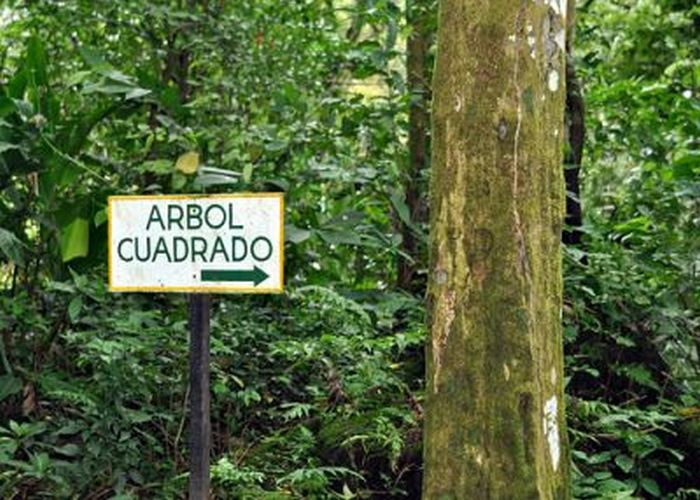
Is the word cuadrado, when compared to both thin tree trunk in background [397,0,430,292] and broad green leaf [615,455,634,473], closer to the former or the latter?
broad green leaf [615,455,634,473]

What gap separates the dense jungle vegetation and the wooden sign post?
27.2 inches

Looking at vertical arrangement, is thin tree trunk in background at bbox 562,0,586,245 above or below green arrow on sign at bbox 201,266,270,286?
above

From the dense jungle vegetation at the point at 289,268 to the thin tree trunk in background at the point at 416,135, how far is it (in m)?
0.02

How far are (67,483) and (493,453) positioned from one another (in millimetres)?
2020

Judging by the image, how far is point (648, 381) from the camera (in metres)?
4.88

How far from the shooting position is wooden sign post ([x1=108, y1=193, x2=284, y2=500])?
3.14 m

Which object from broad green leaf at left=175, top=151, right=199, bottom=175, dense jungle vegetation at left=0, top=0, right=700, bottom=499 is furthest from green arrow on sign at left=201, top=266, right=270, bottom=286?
broad green leaf at left=175, top=151, right=199, bottom=175

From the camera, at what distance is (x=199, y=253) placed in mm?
3234

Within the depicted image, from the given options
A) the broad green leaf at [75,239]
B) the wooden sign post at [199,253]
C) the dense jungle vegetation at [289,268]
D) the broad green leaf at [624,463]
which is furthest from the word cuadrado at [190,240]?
the broad green leaf at [624,463]

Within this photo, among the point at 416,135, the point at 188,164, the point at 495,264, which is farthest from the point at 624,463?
the point at 416,135

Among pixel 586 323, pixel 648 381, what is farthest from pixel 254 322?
pixel 648 381

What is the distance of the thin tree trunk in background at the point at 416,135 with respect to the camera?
607cm

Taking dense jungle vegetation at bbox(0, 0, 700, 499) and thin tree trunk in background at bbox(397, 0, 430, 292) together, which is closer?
dense jungle vegetation at bbox(0, 0, 700, 499)

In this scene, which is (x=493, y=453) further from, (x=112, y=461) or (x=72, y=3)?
(x=72, y=3)
